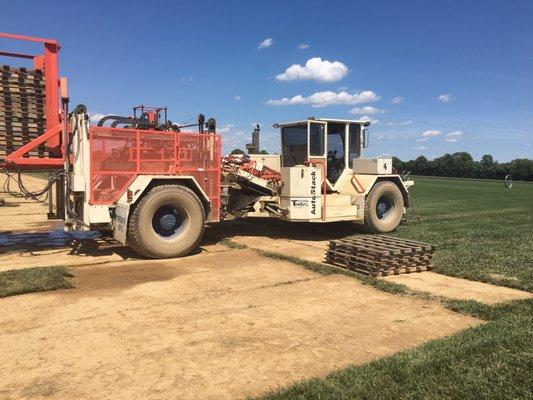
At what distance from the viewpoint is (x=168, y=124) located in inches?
372

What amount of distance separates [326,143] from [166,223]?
4304 millimetres

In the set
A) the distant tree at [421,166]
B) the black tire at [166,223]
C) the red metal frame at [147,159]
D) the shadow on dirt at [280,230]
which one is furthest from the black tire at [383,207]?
the distant tree at [421,166]

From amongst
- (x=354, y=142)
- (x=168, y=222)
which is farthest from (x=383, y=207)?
(x=168, y=222)

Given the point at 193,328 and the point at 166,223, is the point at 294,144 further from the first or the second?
the point at 193,328

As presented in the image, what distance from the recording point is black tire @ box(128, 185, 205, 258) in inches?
310

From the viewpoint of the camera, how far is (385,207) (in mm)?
11594

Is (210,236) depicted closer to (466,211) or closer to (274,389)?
(274,389)

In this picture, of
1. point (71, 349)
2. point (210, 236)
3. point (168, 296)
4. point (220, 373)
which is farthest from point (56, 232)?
point (220, 373)

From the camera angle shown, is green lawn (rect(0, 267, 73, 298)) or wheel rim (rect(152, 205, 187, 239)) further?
wheel rim (rect(152, 205, 187, 239))

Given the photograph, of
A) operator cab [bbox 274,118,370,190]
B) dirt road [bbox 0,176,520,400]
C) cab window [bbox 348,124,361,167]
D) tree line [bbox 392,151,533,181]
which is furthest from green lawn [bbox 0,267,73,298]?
tree line [bbox 392,151,533,181]

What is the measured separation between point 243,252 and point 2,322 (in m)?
4.67

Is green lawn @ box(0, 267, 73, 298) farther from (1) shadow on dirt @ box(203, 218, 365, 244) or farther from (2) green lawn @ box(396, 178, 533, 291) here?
(2) green lawn @ box(396, 178, 533, 291)

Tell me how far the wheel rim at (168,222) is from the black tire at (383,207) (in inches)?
182

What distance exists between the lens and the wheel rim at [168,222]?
8.26 m
